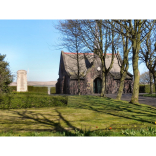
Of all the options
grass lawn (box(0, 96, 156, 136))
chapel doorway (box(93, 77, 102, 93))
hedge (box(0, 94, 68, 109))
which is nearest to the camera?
grass lawn (box(0, 96, 156, 136))

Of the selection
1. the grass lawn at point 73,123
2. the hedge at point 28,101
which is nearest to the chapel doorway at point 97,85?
the hedge at point 28,101

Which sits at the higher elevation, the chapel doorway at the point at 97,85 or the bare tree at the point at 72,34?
the bare tree at the point at 72,34

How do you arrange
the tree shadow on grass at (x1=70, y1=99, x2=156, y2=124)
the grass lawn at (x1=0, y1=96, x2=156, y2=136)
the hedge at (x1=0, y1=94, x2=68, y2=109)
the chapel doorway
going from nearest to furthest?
the grass lawn at (x1=0, y1=96, x2=156, y2=136) → the tree shadow on grass at (x1=70, y1=99, x2=156, y2=124) → the hedge at (x1=0, y1=94, x2=68, y2=109) → the chapel doorway

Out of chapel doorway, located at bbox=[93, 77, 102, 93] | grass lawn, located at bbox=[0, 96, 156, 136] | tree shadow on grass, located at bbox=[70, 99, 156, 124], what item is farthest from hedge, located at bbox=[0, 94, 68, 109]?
chapel doorway, located at bbox=[93, 77, 102, 93]

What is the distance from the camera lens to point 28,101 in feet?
35.0

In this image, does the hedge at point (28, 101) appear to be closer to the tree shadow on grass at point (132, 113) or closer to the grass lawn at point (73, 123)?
the tree shadow on grass at point (132, 113)

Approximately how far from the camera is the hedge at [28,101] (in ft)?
34.6

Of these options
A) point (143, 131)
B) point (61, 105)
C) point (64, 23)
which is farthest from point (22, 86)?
point (143, 131)

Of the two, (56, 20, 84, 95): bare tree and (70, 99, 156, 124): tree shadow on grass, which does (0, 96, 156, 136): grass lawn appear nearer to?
(70, 99, 156, 124): tree shadow on grass

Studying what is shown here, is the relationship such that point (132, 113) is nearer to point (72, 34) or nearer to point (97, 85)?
point (72, 34)

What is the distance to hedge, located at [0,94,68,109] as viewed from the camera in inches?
415

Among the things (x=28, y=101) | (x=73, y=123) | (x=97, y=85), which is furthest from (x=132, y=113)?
(x=97, y=85)

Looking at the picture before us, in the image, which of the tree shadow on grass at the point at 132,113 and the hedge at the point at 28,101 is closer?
the tree shadow on grass at the point at 132,113
